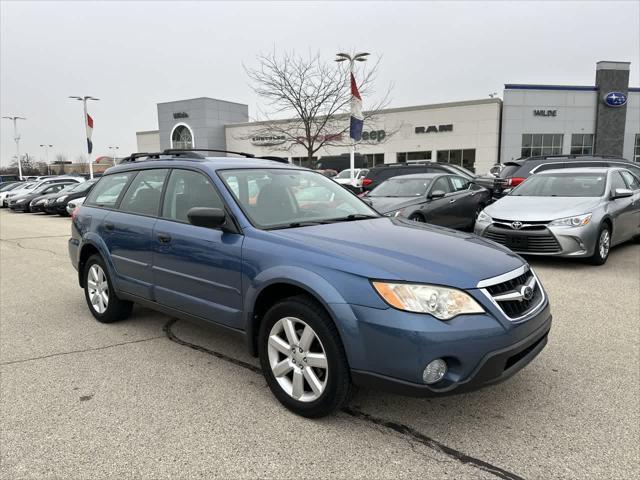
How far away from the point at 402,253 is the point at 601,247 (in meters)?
5.78

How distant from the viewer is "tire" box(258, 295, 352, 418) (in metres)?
2.77

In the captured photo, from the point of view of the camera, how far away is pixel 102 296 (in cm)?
495

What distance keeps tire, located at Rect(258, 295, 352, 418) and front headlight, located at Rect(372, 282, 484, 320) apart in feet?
1.34

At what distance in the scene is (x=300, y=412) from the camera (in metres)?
3.01

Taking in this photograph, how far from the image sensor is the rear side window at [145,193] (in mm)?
4277

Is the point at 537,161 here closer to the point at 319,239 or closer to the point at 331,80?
the point at 319,239

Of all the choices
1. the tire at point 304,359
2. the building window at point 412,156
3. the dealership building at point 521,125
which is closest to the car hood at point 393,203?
the tire at point 304,359

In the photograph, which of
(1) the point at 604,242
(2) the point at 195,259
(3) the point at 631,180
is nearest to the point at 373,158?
(3) the point at 631,180

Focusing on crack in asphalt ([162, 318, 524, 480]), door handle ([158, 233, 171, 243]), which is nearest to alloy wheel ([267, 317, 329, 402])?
crack in asphalt ([162, 318, 524, 480])

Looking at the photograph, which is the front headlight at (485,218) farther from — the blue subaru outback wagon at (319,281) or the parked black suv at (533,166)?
the blue subaru outback wagon at (319,281)

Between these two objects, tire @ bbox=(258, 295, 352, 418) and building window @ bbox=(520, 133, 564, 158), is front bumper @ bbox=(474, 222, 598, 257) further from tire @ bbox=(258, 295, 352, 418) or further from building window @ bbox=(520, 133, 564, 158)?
building window @ bbox=(520, 133, 564, 158)

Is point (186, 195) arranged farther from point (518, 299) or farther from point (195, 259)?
point (518, 299)

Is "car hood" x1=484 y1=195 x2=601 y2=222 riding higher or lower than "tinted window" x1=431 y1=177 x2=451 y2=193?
lower

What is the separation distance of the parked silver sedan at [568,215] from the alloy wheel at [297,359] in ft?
17.6
